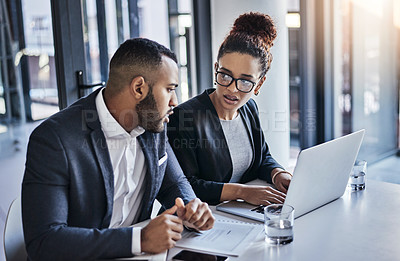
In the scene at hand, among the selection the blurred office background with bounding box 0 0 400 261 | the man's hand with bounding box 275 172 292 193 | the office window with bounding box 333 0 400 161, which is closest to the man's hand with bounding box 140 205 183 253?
the man's hand with bounding box 275 172 292 193

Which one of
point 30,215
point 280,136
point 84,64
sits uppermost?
point 84,64

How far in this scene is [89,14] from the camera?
2.71 meters

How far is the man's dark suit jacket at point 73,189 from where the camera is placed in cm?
122

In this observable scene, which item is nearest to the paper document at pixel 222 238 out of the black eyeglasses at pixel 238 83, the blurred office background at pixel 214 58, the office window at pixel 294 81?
the black eyeglasses at pixel 238 83

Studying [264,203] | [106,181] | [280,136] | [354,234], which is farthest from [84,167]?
[280,136]

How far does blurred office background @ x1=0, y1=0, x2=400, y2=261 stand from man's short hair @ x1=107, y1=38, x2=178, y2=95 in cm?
113

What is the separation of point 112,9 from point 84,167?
176 cm

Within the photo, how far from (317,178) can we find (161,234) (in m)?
0.55

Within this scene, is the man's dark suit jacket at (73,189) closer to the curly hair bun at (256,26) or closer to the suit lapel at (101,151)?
the suit lapel at (101,151)

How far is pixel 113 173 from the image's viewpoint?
57.7 inches

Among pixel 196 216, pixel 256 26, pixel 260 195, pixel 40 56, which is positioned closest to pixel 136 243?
pixel 196 216

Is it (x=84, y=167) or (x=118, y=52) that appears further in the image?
(x=118, y=52)

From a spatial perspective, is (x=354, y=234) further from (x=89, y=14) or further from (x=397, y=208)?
(x=89, y=14)

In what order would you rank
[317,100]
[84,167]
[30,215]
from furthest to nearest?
Answer: [317,100]
[84,167]
[30,215]
